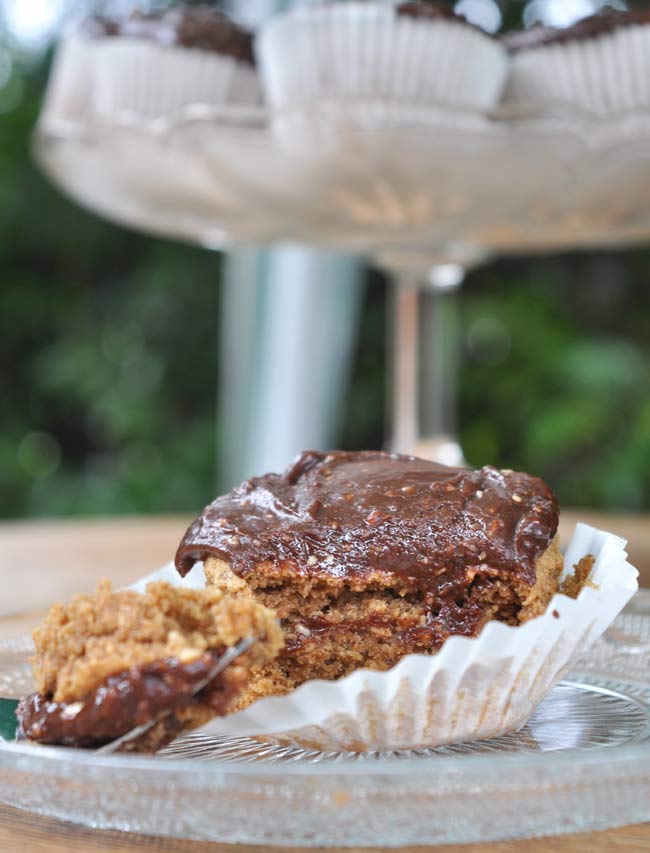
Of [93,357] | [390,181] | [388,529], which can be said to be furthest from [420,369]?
[93,357]

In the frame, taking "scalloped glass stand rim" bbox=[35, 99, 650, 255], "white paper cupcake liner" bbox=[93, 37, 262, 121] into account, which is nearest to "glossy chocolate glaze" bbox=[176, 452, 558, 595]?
"scalloped glass stand rim" bbox=[35, 99, 650, 255]

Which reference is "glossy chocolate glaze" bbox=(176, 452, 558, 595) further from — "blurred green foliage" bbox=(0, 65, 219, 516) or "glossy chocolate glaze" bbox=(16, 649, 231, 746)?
"blurred green foliage" bbox=(0, 65, 219, 516)

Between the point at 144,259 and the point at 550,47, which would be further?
the point at 144,259

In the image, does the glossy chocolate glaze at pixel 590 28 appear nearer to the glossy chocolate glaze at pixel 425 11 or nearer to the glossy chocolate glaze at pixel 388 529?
the glossy chocolate glaze at pixel 425 11

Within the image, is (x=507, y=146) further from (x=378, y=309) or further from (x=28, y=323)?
(x=28, y=323)

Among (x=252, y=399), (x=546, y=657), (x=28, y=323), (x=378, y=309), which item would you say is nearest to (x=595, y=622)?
(x=546, y=657)

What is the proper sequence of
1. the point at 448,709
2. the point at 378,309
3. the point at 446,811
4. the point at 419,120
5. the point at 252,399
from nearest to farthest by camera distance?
the point at 446,811, the point at 448,709, the point at 419,120, the point at 252,399, the point at 378,309

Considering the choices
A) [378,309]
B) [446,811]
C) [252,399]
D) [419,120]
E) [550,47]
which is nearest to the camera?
[446,811]

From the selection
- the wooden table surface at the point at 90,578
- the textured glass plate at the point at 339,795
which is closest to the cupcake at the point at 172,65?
the wooden table surface at the point at 90,578
